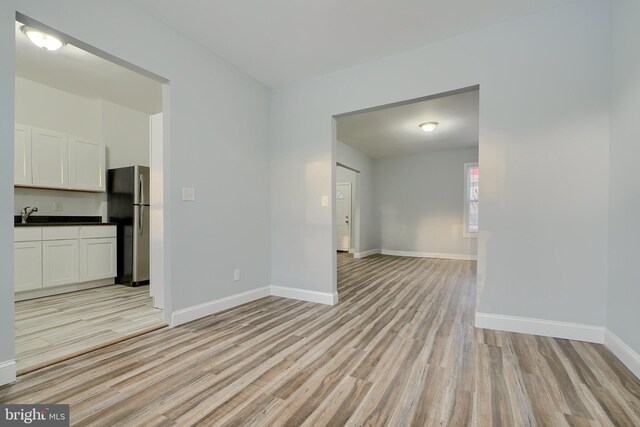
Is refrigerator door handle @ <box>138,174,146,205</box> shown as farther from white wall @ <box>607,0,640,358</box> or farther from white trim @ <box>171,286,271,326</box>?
white wall @ <box>607,0,640,358</box>

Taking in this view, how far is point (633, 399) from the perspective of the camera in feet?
Answer: 5.03

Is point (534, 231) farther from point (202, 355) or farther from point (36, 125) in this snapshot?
point (36, 125)

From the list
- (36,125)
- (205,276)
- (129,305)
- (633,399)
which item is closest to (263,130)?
(205,276)

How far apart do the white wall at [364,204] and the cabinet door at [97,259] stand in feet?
15.6

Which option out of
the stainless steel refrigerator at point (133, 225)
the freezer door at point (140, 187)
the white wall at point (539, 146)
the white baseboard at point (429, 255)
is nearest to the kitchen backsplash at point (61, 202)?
the stainless steel refrigerator at point (133, 225)

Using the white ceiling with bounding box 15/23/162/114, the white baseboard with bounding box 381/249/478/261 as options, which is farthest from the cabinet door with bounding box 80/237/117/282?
the white baseboard with bounding box 381/249/478/261

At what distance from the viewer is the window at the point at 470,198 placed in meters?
6.96

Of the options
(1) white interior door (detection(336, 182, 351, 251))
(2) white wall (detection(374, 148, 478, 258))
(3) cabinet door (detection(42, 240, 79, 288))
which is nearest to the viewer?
(3) cabinet door (detection(42, 240, 79, 288))

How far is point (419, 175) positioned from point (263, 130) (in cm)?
512

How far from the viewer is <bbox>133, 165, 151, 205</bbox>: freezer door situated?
417 cm

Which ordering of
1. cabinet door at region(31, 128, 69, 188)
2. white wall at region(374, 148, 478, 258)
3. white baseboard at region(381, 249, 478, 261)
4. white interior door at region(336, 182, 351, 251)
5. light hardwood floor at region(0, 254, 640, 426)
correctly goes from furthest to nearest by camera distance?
white interior door at region(336, 182, 351, 251) < white wall at region(374, 148, 478, 258) < white baseboard at region(381, 249, 478, 261) < cabinet door at region(31, 128, 69, 188) < light hardwood floor at region(0, 254, 640, 426)

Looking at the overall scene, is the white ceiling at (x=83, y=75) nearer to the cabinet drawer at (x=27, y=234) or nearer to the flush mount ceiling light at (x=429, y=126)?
the cabinet drawer at (x=27, y=234)

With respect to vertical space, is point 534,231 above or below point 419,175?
below

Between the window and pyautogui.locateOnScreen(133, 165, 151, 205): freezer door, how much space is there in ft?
22.0
